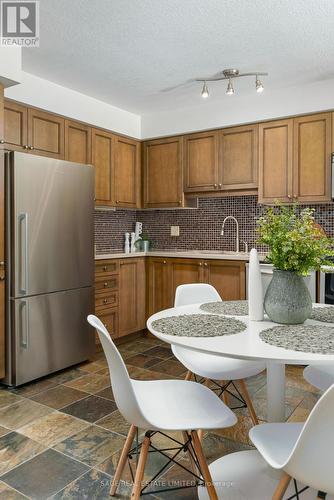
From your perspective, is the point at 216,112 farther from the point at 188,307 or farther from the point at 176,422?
the point at 176,422

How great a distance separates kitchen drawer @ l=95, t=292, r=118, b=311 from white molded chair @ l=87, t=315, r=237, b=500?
6.93 feet

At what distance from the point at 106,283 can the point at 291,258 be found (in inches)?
95.7

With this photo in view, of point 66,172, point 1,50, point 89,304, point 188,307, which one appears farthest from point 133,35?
point 89,304

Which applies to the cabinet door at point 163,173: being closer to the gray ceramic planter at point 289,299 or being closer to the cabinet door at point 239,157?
the cabinet door at point 239,157

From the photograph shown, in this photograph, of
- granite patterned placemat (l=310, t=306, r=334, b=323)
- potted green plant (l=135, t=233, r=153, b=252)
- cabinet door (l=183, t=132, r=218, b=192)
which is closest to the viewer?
granite patterned placemat (l=310, t=306, r=334, b=323)

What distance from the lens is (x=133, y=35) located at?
8.66 ft

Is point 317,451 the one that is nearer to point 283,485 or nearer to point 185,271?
point 283,485

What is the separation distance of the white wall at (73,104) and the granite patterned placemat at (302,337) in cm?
277

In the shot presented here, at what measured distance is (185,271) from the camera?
398cm

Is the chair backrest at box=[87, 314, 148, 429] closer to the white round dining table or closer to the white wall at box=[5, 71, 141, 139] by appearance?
the white round dining table

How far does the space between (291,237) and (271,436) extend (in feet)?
2.50

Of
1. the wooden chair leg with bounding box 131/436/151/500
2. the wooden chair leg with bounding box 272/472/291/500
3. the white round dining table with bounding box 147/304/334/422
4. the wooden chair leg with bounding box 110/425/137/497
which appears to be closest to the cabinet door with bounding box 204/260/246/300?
the white round dining table with bounding box 147/304/334/422

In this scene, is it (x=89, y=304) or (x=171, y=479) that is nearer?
(x=171, y=479)

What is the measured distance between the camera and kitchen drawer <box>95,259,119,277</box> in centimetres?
366
